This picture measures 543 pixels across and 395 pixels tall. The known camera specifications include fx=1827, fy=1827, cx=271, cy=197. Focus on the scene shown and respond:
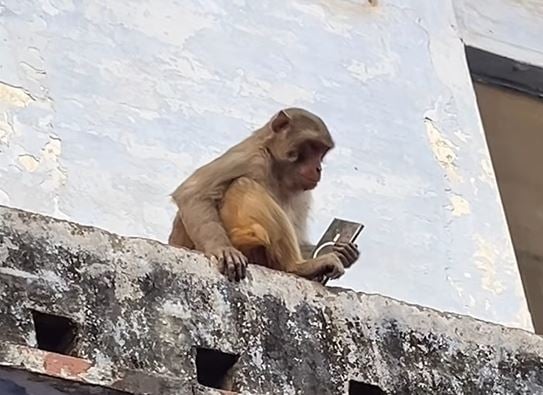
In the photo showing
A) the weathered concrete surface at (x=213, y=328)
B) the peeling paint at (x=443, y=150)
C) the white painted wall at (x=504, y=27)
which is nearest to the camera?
the weathered concrete surface at (x=213, y=328)

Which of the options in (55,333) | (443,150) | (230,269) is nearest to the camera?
(55,333)

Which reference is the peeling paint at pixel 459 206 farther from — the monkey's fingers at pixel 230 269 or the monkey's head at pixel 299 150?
the monkey's fingers at pixel 230 269

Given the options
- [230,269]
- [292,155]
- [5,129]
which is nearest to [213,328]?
[230,269]

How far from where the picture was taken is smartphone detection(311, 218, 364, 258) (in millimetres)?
6668

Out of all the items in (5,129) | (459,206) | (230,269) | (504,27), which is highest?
(230,269)

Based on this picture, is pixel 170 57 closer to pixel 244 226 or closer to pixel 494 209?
pixel 494 209

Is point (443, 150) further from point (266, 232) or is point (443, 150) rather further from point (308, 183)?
point (266, 232)

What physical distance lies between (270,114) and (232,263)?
10.6 ft

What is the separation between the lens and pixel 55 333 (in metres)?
5.60

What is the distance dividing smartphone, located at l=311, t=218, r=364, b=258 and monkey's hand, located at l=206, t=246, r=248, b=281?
2.27 feet

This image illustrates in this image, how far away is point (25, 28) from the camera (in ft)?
28.6

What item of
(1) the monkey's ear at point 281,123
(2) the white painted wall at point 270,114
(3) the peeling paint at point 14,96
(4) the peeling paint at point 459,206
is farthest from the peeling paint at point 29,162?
(4) the peeling paint at point 459,206

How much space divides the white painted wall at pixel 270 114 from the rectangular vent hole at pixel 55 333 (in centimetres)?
249

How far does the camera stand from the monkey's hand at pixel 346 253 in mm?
6469
